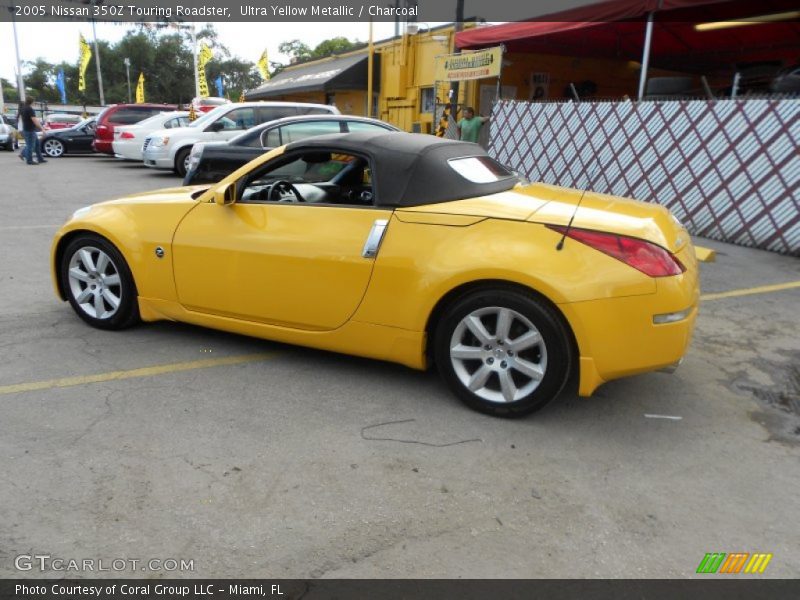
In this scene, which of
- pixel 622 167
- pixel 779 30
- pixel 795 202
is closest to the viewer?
pixel 795 202

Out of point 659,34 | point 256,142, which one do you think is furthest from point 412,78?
point 256,142

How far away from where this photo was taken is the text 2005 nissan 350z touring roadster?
3006mm

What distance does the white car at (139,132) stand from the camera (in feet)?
52.5

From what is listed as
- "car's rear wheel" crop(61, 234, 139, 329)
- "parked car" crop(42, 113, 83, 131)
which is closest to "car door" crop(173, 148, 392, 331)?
"car's rear wheel" crop(61, 234, 139, 329)

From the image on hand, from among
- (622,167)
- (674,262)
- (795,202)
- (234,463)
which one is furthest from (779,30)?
(234,463)

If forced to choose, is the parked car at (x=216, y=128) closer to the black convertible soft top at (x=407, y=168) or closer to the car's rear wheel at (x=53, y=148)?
the car's rear wheel at (x=53, y=148)

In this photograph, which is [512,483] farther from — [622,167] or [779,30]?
[779,30]

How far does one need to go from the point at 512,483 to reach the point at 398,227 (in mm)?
1474

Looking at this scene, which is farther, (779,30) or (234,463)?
(779,30)

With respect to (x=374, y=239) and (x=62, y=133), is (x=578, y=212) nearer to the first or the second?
(x=374, y=239)

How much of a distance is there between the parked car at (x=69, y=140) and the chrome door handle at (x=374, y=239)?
19.7 m

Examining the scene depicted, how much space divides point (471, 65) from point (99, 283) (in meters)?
10.9

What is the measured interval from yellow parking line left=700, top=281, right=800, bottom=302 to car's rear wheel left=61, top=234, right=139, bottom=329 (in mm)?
4851
